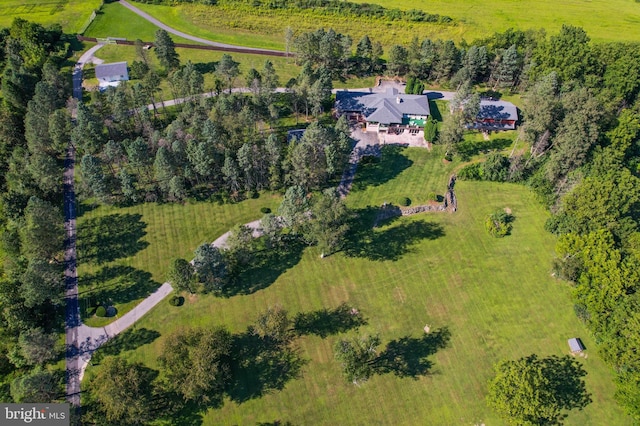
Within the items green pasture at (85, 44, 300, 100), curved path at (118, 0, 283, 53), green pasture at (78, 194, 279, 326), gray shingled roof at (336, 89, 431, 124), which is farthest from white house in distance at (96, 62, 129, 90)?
gray shingled roof at (336, 89, 431, 124)

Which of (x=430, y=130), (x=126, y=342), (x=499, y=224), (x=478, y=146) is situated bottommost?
(x=126, y=342)

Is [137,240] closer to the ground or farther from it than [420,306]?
farther from it

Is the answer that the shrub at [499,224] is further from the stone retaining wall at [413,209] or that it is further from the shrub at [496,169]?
the shrub at [496,169]

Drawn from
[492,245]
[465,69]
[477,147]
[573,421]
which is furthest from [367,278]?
[465,69]

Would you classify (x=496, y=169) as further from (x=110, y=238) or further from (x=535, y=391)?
(x=110, y=238)

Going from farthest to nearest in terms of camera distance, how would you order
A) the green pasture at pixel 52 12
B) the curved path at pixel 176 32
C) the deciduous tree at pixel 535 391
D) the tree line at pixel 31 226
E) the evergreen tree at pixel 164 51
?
the green pasture at pixel 52 12 → the curved path at pixel 176 32 → the evergreen tree at pixel 164 51 → the tree line at pixel 31 226 → the deciduous tree at pixel 535 391

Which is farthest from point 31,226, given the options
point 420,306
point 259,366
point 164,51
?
point 420,306

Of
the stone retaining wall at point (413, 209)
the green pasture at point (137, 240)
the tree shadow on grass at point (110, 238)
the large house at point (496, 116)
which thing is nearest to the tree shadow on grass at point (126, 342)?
the green pasture at point (137, 240)
